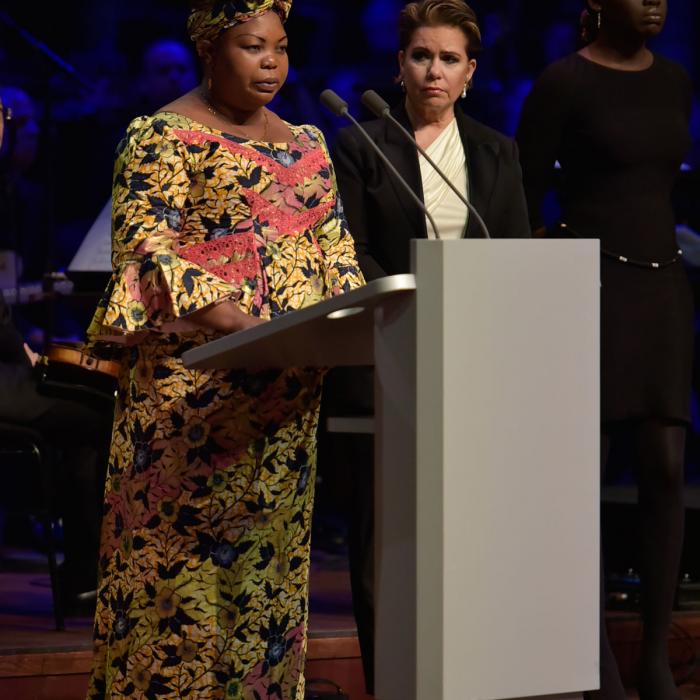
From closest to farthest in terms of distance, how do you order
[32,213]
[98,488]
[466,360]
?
[466,360]
[98,488]
[32,213]

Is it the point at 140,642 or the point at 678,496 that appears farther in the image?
the point at 678,496

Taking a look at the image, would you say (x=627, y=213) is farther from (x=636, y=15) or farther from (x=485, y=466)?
(x=485, y=466)

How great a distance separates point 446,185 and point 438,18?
372mm

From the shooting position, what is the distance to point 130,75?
5.96 m

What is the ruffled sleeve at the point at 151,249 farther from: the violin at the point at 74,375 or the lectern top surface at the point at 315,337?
the violin at the point at 74,375

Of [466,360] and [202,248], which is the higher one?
[202,248]

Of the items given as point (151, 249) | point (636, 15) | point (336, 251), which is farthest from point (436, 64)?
point (151, 249)

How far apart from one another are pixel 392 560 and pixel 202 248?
79 cm

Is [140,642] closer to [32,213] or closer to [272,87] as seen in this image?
[272,87]

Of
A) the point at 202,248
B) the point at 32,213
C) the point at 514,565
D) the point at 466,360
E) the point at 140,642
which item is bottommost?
the point at 140,642

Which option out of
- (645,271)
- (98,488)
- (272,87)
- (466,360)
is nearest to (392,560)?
(466,360)

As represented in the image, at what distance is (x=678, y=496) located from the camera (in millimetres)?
3348

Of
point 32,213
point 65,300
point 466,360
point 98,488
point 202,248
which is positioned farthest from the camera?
point 32,213

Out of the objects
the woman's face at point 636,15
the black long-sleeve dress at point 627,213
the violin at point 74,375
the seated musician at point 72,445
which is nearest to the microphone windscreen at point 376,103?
the black long-sleeve dress at point 627,213
